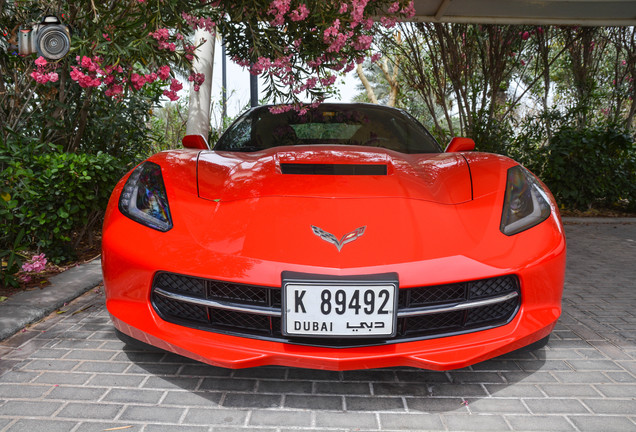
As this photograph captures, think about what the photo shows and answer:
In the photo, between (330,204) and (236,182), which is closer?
(330,204)

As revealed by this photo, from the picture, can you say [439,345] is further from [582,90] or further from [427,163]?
[582,90]

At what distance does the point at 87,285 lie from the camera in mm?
3133

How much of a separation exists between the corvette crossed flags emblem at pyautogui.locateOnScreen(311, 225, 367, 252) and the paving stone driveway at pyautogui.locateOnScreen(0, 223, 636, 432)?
56cm

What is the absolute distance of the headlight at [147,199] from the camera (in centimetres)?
195

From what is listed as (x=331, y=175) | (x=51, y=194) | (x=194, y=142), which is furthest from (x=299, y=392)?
(x=51, y=194)

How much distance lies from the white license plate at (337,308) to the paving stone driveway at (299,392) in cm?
31

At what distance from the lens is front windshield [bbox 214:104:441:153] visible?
3072mm

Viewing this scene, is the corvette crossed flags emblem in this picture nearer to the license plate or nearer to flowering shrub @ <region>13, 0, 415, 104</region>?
the license plate

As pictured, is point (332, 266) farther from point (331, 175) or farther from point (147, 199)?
point (147, 199)

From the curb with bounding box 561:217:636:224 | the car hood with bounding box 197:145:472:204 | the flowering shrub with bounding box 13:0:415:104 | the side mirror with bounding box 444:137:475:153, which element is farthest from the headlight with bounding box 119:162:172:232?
the curb with bounding box 561:217:636:224

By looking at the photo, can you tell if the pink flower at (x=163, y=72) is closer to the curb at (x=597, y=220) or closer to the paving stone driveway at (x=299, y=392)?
the paving stone driveway at (x=299, y=392)

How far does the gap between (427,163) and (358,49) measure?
176 centimetres

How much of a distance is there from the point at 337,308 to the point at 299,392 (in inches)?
16.8

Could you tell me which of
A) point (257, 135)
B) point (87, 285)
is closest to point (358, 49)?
point (257, 135)
